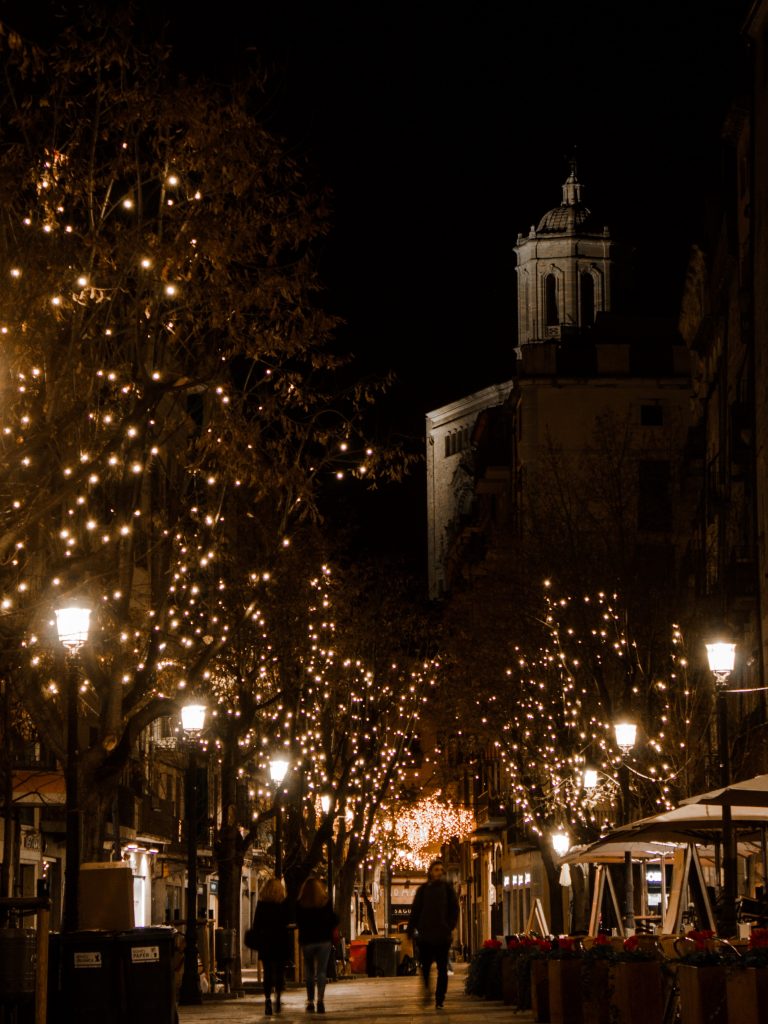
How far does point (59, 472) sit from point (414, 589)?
6394 cm

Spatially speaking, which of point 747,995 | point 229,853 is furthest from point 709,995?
point 229,853

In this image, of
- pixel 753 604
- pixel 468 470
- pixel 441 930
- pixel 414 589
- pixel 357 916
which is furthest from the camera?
pixel 357 916

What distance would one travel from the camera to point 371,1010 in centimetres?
2436

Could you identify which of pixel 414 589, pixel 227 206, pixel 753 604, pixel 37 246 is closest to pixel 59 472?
pixel 37 246

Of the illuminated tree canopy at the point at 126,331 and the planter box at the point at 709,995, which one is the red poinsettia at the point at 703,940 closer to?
the planter box at the point at 709,995

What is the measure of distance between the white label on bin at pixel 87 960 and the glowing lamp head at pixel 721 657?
34.0 ft

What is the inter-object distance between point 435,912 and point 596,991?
640 centimetres

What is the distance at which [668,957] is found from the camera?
1636 centimetres

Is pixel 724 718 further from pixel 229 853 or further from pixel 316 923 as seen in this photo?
pixel 229 853

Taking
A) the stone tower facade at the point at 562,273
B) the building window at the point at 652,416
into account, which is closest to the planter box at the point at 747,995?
the building window at the point at 652,416

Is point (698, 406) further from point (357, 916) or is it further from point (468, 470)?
point (357, 916)

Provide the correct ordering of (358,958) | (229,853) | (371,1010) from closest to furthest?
1. (371,1010)
2. (229,853)
3. (358,958)

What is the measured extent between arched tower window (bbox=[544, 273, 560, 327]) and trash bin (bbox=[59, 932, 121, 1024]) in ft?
286

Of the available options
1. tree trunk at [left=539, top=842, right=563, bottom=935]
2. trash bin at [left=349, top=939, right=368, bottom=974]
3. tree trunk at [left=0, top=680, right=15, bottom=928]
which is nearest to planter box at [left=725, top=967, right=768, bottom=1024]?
tree trunk at [left=0, top=680, right=15, bottom=928]
